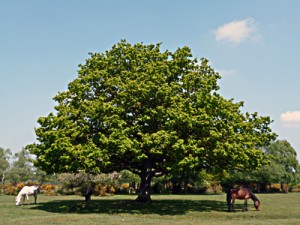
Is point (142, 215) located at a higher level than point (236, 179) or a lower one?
lower

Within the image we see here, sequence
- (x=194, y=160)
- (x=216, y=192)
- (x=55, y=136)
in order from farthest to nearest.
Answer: (x=216, y=192)
(x=55, y=136)
(x=194, y=160)

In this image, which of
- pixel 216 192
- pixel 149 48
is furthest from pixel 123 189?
pixel 149 48

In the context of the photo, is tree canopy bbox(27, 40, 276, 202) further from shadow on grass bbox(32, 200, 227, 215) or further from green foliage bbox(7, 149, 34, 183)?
green foliage bbox(7, 149, 34, 183)

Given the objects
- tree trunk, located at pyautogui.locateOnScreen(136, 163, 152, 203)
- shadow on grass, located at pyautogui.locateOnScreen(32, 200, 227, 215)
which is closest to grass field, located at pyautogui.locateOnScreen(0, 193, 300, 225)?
shadow on grass, located at pyautogui.locateOnScreen(32, 200, 227, 215)

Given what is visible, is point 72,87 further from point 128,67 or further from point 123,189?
point 123,189

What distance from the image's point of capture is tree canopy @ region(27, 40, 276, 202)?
2936 cm

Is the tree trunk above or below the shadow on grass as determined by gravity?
above

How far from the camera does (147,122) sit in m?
31.9

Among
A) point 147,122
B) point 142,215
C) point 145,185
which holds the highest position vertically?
point 147,122

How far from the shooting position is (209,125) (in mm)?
30312

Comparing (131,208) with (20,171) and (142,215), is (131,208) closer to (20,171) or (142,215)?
(142,215)

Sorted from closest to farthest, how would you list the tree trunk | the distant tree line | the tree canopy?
the tree canopy, the tree trunk, the distant tree line

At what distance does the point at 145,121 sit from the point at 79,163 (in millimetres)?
7335

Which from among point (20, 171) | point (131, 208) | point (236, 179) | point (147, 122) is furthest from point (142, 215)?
point (20, 171)
